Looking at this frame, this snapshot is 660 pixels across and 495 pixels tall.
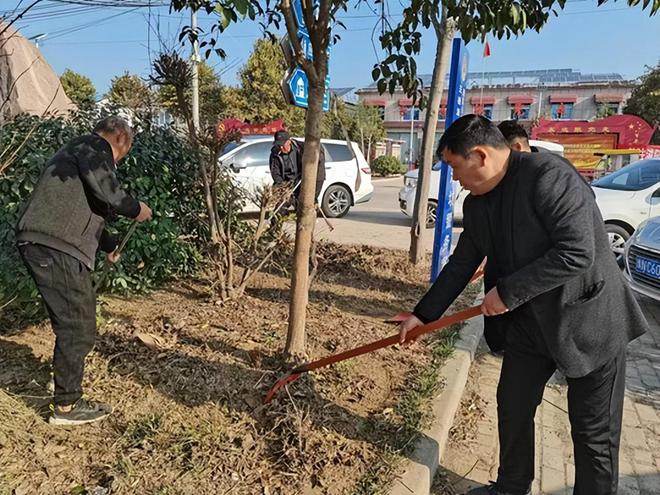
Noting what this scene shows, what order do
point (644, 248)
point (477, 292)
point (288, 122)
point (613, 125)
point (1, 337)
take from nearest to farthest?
point (1, 337) → point (644, 248) → point (477, 292) → point (613, 125) → point (288, 122)

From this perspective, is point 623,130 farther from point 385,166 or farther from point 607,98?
point 607,98

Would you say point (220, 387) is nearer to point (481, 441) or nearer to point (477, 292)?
point (481, 441)

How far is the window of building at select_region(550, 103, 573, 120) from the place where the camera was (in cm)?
4659

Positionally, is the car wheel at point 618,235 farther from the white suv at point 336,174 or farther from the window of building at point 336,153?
the window of building at point 336,153

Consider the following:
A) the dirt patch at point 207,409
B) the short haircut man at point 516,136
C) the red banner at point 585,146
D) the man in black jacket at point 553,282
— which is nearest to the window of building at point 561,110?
the red banner at point 585,146

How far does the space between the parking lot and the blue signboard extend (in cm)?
217

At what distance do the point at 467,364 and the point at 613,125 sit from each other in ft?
69.1

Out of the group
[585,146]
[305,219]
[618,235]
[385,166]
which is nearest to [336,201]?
[618,235]

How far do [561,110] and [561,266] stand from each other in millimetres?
51528

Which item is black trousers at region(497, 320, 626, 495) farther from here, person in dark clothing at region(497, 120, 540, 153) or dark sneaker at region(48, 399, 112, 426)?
dark sneaker at region(48, 399, 112, 426)

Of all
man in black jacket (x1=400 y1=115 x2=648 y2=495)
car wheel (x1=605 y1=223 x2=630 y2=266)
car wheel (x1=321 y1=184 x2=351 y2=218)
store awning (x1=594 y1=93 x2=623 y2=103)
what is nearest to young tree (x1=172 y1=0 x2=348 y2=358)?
man in black jacket (x1=400 y1=115 x2=648 y2=495)

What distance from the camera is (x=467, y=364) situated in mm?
3672

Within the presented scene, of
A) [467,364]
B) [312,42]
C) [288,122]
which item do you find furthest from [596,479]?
[288,122]

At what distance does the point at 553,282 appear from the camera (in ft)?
5.88
